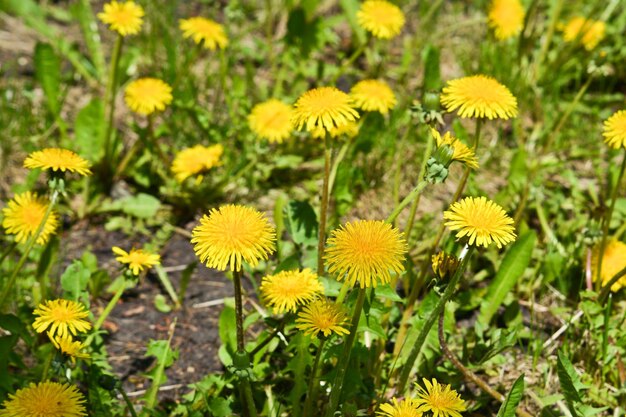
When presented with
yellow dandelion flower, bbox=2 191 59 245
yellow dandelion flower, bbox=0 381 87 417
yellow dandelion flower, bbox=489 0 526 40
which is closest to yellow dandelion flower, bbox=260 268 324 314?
yellow dandelion flower, bbox=0 381 87 417

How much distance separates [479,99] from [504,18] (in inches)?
63.6

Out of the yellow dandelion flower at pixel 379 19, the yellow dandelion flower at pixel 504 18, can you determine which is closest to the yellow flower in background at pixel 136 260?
the yellow dandelion flower at pixel 379 19

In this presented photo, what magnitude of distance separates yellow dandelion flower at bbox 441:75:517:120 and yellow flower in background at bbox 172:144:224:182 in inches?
44.1

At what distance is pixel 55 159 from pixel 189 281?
0.90 metres

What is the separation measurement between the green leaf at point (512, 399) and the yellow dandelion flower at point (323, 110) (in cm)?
77

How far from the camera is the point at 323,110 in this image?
6.19ft

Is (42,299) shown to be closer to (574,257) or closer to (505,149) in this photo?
(574,257)

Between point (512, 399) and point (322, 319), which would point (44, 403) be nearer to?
point (322, 319)

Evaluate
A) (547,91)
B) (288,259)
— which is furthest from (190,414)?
(547,91)

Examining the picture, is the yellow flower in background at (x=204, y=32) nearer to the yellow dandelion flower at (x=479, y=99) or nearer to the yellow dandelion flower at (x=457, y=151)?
the yellow dandelion flower at (x=479, y=99)

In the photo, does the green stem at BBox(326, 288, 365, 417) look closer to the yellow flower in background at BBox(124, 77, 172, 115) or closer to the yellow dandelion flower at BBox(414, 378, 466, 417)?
the yellow dandelion flower at BBox(414, 378, 466, 417)

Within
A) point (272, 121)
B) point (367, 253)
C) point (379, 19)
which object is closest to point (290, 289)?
point (367, 253)

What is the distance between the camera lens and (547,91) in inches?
143

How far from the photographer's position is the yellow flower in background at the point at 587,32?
3555mm
